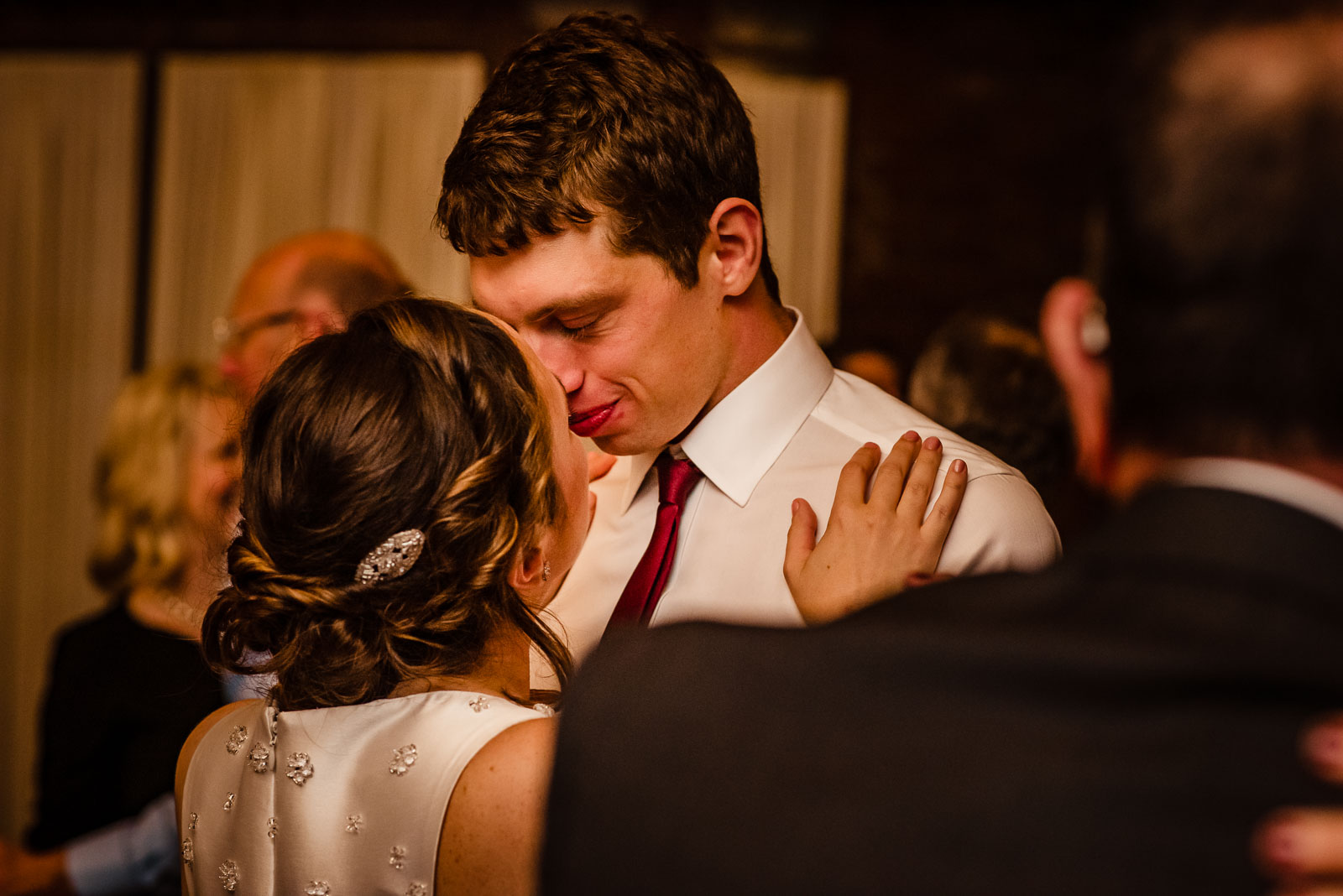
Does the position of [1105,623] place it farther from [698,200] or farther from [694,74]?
[694,74]

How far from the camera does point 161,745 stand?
2.58 metres

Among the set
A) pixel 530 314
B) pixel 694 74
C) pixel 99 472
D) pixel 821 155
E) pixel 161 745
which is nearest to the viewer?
pixel 530 314

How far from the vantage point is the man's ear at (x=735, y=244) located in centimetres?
183

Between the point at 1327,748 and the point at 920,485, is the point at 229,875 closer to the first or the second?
the point at 920,485

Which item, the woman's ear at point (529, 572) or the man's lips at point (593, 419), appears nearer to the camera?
the woman's ear at point (529, 572)

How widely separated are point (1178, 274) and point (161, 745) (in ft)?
8.10

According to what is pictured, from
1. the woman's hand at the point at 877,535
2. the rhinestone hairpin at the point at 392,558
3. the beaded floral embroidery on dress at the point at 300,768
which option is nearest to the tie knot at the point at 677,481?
the woman's hand at the point at 877,535

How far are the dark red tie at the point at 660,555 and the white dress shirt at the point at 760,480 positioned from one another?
0.02 m

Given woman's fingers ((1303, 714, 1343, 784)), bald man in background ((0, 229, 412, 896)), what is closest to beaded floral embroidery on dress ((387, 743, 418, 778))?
woman's fingers ((1303, 714, 1343, 784))

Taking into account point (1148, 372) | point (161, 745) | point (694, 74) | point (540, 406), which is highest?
point (694, 74)

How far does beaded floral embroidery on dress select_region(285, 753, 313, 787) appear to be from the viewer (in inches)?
55.2

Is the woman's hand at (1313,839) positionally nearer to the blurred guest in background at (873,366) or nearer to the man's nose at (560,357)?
the man's nose at (560,357)

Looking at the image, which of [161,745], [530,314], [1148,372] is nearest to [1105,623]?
[1148,372]

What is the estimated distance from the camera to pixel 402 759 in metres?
1.36
